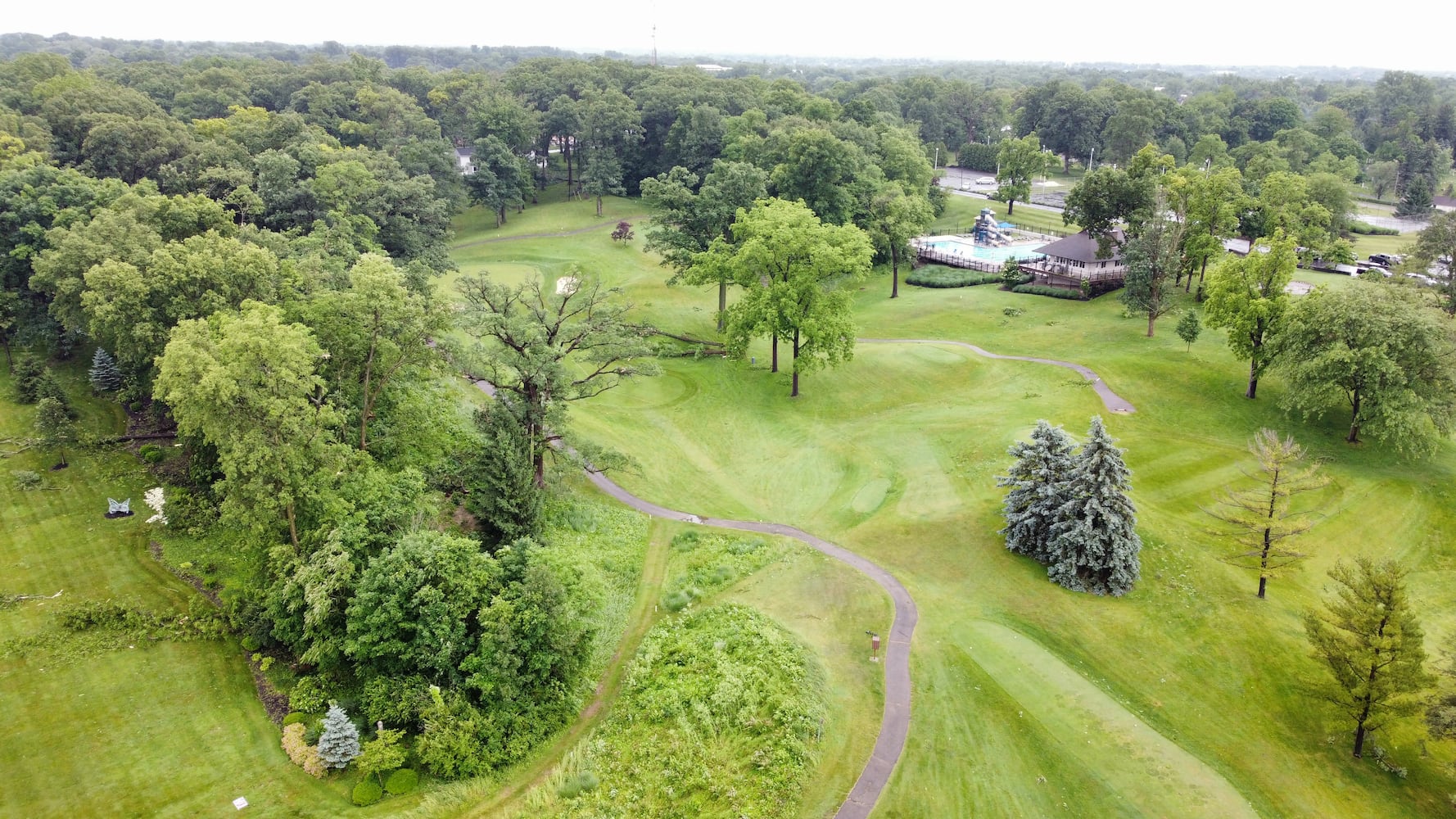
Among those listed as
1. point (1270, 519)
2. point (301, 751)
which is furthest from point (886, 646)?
point (301, 751)

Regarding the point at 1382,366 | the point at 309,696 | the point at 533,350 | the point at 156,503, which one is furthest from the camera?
the point at 156,503

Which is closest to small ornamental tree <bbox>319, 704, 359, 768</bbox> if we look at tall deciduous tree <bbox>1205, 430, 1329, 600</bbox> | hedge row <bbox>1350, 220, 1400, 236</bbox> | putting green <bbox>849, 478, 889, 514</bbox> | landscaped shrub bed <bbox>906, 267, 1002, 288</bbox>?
putting green <bbox>849, 478, 889, 514</bbox>

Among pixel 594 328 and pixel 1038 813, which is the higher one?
pixel 594 328

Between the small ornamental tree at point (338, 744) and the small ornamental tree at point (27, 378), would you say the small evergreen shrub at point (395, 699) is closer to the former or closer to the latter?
the small ornamental tree at point (338, 744)

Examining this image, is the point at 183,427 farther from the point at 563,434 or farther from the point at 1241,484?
the point at 1241,484

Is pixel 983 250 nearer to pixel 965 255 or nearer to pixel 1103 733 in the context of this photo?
pixel 965 255

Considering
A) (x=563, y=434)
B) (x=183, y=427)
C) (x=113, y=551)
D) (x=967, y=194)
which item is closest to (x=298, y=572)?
(x=183, y=427)

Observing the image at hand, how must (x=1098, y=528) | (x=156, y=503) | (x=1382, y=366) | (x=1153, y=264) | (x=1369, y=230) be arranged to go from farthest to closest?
1. (x=1369, y=230)
2. (x=1153, y=264)
3. (x=156, y=503)
4. (x=1382, y=366)
5. (x=1098, y=528)
